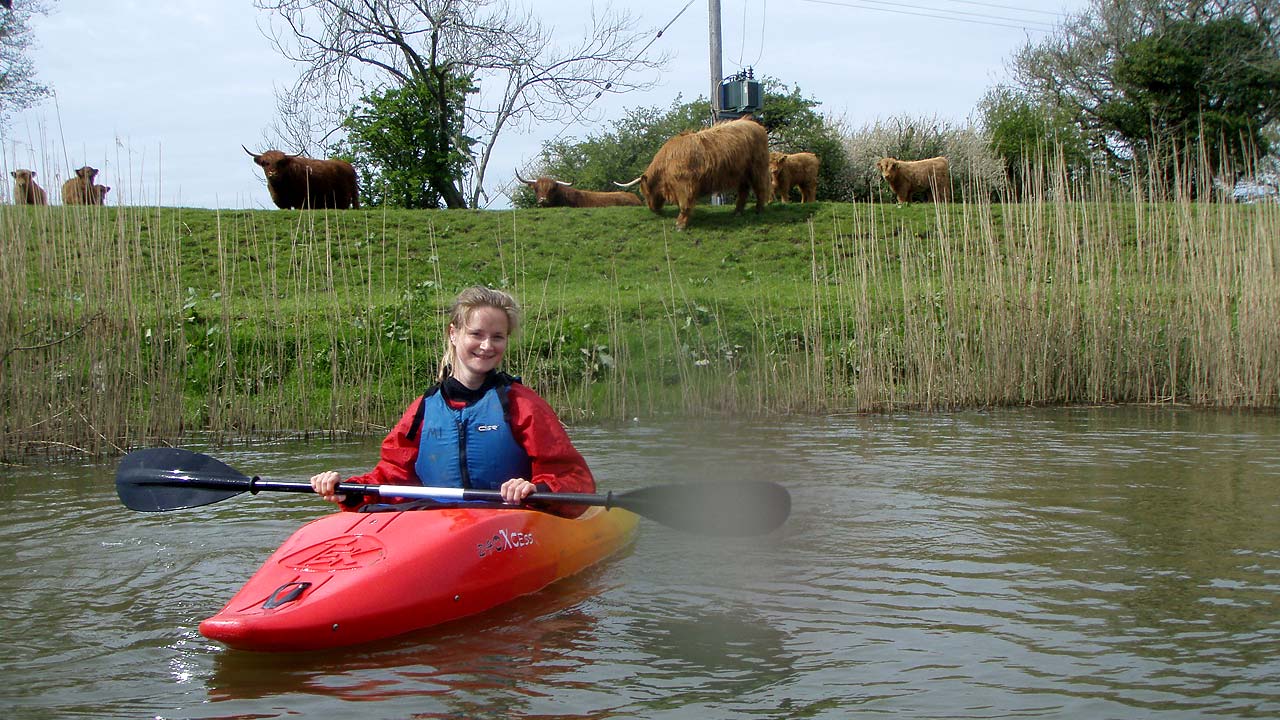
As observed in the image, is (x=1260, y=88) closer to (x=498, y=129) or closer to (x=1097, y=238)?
(x=498, y=129)

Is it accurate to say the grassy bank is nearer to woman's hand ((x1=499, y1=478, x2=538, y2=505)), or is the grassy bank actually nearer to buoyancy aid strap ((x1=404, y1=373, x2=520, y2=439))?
buoyancy aid strap ((x1=404, y1=373, x2=520, y2=439))

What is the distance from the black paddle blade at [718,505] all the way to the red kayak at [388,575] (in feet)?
1.42

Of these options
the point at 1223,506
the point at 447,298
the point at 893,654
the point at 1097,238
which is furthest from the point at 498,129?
the point at 893,654

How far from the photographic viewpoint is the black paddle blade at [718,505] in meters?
4.64

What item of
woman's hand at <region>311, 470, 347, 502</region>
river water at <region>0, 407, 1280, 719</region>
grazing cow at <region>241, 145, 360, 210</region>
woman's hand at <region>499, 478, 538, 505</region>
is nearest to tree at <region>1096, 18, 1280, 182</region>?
grazing cow at <region>241, 145, 360, 210</region>

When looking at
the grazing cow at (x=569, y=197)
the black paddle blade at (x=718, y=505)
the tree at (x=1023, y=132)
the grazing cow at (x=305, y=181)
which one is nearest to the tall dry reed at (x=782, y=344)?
the black paddle blade at (x=718, y=505)

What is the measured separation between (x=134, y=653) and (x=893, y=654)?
2.43 metres

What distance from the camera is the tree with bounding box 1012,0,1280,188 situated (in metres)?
26.1

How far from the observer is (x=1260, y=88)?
26594 millimetres

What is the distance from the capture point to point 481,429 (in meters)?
4.92

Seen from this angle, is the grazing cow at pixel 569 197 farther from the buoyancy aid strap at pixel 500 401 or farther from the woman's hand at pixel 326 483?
the woman's hand at pixel 326 483

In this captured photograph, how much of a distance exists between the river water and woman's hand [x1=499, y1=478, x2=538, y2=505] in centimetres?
40

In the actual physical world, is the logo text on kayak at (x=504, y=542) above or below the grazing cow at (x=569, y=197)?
below

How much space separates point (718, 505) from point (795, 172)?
1427cm
